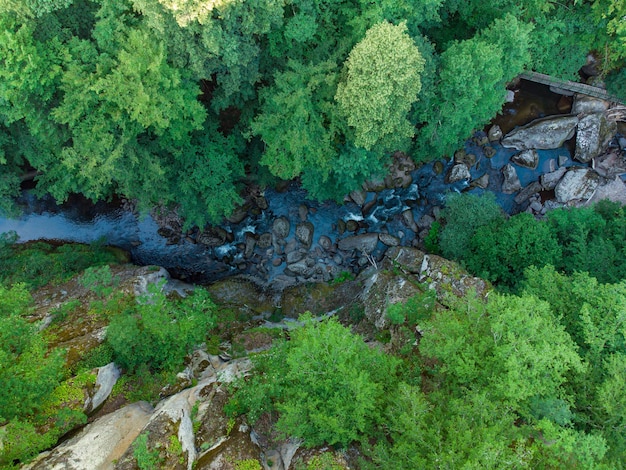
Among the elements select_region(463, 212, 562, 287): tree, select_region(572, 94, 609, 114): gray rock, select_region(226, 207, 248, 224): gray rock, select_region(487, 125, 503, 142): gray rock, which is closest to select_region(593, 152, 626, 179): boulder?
select_region(572, 94, 609, 114): gray rock

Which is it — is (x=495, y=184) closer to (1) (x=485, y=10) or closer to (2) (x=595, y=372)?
(1) (x=485, y=10)

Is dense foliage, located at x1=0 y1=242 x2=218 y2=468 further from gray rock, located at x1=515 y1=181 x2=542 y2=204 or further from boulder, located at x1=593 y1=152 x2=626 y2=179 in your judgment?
boulder, located at x1=593 y1=152 x2=626 y2=179

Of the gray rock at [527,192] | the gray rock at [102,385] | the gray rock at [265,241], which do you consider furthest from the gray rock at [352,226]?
the gray rock at [102,385]

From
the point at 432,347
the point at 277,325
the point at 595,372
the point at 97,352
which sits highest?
the point at 97,352

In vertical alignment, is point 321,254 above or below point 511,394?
below

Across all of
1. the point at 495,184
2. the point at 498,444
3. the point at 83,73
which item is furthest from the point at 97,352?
the point at 495,184

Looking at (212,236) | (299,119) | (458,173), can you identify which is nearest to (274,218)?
(212,236)

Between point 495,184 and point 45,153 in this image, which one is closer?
point 45,153

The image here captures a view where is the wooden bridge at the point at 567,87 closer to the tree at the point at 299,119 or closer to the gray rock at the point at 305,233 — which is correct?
the tree at the point at 299,119
